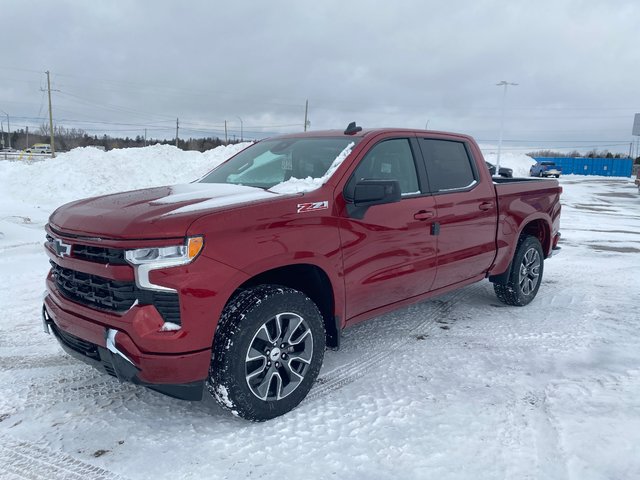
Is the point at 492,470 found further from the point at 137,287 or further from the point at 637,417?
the point at 137,287

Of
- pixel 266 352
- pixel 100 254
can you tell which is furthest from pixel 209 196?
pixel 266 352

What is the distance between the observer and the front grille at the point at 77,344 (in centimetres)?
300

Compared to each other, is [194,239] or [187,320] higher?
[194,239]

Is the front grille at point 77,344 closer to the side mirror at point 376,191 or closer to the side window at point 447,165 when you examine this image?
the side mirror at point 376,191

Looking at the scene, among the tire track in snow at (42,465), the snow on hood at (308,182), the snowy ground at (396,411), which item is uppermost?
the snow on hood at (308,182)

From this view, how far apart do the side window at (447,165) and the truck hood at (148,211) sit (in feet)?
5.37

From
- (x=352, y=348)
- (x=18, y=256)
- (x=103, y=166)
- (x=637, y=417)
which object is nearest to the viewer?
(x=637, y=417)

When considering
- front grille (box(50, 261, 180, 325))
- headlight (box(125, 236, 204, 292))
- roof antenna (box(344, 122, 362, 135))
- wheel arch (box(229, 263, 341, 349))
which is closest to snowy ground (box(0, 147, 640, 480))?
wheel arch (box(229, 263, 341, 349))

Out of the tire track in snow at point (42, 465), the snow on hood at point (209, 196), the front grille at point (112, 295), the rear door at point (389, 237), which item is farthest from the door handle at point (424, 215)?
the tire track in snow at point (42, 465)

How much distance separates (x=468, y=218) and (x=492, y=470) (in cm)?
244

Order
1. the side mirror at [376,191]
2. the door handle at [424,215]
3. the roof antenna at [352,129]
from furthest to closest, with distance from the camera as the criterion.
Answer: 1. the roof antenna at [352,129]
2. the door handle at [424,215]
3. the side mirror at [376,191]

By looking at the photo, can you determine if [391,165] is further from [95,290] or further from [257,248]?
[95,290]

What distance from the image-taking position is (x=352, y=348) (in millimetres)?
4492

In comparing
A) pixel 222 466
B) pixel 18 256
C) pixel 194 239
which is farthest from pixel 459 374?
pixel 18 256
